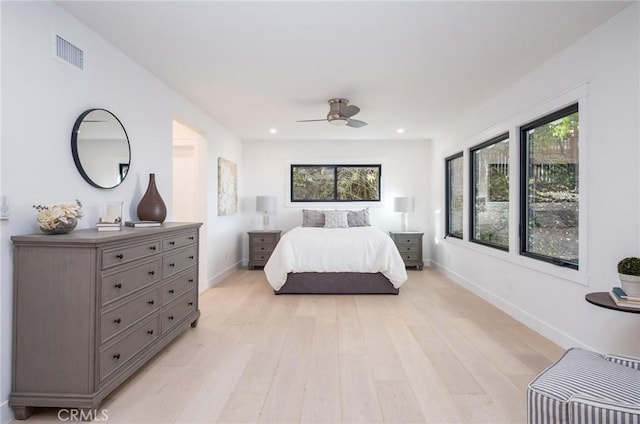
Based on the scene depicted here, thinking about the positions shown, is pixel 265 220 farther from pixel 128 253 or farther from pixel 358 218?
pixel 128 253

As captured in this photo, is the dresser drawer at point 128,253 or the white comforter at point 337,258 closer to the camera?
the dresser drawer at point 128,253

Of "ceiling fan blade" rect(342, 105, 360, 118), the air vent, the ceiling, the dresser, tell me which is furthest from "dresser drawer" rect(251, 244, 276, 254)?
the dresser

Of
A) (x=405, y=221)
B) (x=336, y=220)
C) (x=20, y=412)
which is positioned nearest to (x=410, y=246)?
(x=405, y=221)

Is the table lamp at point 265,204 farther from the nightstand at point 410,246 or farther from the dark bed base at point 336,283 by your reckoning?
the nightstand at point 410,246

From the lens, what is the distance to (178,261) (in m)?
2.86

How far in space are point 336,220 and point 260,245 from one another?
4.75 feet

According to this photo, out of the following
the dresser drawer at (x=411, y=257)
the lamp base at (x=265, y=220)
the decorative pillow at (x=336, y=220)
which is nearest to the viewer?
the decorative pillow at (x=336, y=220)

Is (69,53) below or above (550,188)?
above

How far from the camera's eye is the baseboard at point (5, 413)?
1.79 meters

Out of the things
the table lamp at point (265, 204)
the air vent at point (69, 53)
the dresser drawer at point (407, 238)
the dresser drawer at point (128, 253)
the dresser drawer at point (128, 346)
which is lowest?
the dresser drawer at point (128, 346)

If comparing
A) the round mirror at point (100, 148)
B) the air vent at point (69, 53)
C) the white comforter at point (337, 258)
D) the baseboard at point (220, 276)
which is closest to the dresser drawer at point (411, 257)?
the white comforter at point (337, 258)

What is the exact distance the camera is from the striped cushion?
1.26 m

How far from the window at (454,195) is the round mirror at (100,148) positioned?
14.6ft

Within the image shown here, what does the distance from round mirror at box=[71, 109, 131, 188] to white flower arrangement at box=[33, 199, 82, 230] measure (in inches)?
18.8
